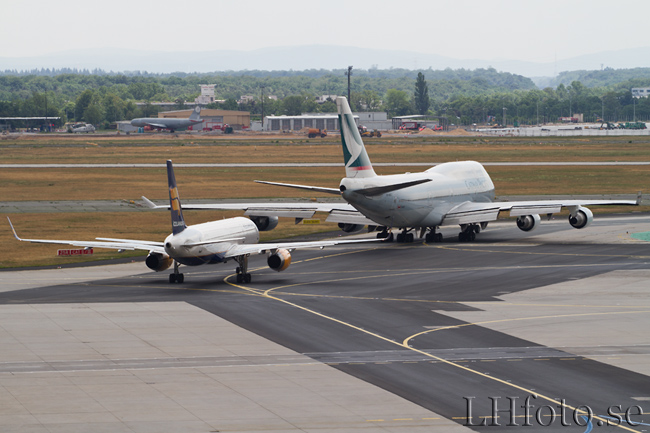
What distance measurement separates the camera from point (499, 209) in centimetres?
7150

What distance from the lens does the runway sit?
99.9 ft

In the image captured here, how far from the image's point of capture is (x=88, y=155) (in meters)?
187

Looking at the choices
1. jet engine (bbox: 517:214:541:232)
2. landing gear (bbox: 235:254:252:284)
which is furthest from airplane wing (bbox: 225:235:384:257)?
jet engine (bbox: 517:214:541:232)

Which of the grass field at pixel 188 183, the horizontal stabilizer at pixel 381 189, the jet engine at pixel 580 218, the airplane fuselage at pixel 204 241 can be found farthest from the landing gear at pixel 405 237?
the airplane fuselage at pixel 204 241

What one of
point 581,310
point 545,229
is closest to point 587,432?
point 581,310

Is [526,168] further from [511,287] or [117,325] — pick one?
[117,325]

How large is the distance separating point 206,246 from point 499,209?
93.2 feet

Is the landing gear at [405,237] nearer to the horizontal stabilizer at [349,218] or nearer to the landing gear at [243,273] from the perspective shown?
the horizontal stabilizer at [349,218]

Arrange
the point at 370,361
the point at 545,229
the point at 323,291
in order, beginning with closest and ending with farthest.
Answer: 1. the point at 370,361
2. the point at 323,291
3. the point at 545,229

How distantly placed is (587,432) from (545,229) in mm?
54874

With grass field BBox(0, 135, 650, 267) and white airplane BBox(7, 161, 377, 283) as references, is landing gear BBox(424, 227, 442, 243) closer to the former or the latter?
grass field BBox(0, 135, 650, 267)

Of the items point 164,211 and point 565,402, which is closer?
point 565,402

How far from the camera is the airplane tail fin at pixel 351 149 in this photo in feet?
216

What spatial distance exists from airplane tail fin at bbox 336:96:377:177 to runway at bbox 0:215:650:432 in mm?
6856
